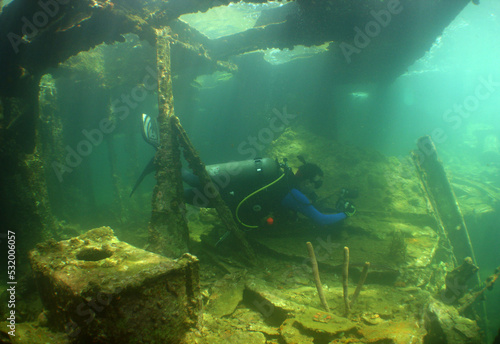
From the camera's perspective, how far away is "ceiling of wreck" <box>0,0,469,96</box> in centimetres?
481

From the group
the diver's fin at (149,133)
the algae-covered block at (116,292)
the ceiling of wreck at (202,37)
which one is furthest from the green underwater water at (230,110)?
the algae-covered block at (116,292)

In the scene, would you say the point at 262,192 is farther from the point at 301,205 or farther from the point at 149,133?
the point at 149,133

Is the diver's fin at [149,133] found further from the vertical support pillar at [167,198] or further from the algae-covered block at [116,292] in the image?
the algae-covered block at [116,292]

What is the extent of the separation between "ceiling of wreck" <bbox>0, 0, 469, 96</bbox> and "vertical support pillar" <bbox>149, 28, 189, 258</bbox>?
6.42 ft

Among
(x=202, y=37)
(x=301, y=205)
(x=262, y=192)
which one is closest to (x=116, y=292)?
(x=262, y=192)

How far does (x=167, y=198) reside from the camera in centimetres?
387

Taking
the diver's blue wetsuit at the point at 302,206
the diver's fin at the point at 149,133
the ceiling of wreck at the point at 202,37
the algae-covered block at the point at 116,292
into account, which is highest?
the ceiling of wreck at the point at 202,37

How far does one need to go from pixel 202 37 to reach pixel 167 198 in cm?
790

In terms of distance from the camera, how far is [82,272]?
6.51 ft

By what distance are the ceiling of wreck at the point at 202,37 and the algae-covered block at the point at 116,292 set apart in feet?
16.9

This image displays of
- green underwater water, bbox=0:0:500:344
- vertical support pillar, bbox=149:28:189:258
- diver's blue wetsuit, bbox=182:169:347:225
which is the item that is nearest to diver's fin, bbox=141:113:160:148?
vertical support pillar, bbox=149:28:189:258

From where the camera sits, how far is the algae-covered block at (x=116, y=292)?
1700mm

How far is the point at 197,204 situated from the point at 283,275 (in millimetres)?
2574

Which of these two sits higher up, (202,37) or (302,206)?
(202,37)
